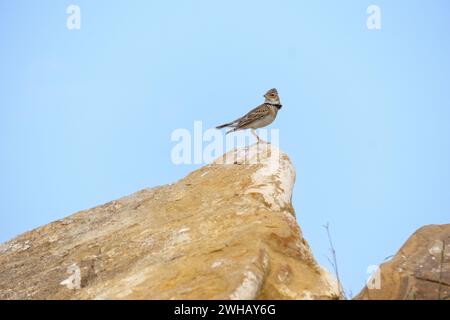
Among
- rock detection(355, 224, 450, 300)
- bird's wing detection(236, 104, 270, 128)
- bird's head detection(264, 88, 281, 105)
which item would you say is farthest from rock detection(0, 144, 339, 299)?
bird's head detection(264, 88, 281, 105)

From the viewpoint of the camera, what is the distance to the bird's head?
49.2 feet

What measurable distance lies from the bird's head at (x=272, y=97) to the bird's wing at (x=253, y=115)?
28cm

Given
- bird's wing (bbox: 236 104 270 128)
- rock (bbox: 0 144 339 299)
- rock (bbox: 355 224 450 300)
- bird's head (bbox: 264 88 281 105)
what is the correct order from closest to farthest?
rock (bbox: 0 144 339 299), rock (bbox: 355 224 450 300), bird's wing (bbox: 236 104 270 128), bird's head (bbox: 264 88 281 105)

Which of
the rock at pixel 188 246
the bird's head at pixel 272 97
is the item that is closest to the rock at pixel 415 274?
the rock at pixel 188 246

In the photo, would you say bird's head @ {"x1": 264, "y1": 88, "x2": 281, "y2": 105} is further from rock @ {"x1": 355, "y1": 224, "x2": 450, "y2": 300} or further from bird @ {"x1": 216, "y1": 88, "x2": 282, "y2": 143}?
rock @ {"x1": 355, "y1": 224, "x2": 450, "y2": 300}

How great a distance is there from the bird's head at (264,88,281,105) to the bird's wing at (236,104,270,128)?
0.93 feet

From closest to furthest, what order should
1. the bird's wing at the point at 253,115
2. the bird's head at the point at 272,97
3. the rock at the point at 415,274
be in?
the rock at the point at 415,274
the bird's wing at the point at 253,115
the bird's head at the point at 272,97

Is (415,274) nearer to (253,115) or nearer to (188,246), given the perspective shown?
(188,246)

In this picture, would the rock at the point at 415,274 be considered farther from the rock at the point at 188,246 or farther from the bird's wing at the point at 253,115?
the bird's wing at the point at 253,115

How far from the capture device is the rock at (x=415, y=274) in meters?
7.89

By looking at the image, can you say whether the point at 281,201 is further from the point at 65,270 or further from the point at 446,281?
the point at 65,270

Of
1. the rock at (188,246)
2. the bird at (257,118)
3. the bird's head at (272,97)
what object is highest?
the bird's head at (272,97)

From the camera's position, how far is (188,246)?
8047 millimetres
